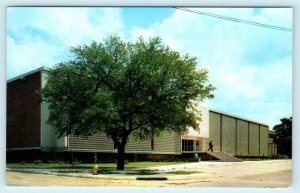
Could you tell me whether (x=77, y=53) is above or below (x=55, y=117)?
above

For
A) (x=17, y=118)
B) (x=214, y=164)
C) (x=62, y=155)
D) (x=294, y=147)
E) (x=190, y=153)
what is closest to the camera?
(x=294, y=147)

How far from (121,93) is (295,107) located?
8246 millimetres

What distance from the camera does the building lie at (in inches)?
868

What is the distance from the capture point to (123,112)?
2155 centimetres

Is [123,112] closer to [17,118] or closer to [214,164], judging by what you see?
[17,118]

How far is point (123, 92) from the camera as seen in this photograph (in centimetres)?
2145

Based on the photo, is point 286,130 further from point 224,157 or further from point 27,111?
point 224,157

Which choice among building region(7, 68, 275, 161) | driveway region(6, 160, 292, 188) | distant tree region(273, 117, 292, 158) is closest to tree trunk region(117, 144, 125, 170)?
driveway region(6, 160, 292, 188)

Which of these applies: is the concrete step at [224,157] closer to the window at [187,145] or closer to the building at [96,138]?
the building at [96,138]

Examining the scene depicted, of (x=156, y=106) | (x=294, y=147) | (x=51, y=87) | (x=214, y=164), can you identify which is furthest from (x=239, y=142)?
(x=294, y=147)

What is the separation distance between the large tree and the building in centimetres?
141

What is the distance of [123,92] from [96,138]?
20.0 ft

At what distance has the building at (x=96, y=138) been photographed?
22.0 meters

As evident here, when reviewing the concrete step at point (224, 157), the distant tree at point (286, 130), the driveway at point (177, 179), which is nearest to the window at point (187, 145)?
the concrete step at point (224, 157)
